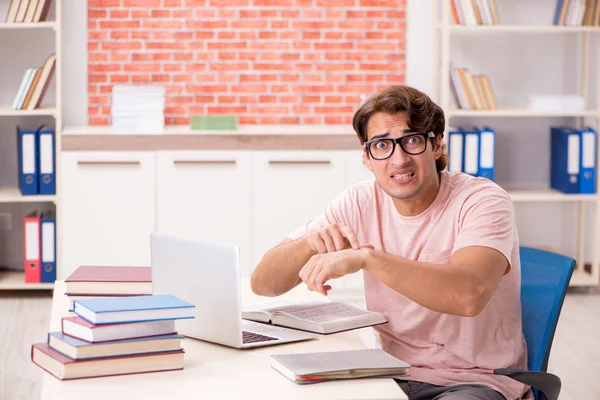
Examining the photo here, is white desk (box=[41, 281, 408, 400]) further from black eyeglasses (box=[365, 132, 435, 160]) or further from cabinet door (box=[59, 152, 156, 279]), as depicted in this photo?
cabinet door (box=[59, 152, 156, 279])

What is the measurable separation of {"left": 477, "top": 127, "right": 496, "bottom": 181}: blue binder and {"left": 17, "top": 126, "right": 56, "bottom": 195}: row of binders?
2.36m

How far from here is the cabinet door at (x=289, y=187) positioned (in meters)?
5.09

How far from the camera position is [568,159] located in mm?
5348

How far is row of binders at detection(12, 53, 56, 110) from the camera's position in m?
5.05

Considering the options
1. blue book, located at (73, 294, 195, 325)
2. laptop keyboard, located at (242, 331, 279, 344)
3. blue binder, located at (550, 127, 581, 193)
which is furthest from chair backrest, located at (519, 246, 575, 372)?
blue binder, located at (550, 127, 581, 193)

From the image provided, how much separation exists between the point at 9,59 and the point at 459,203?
145 inches

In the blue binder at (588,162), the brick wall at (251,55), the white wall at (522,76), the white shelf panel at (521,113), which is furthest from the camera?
Answer: the white wall at (522,76)

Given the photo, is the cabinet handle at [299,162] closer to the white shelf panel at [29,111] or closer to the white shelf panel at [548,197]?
the white shelf panel at [548,197]

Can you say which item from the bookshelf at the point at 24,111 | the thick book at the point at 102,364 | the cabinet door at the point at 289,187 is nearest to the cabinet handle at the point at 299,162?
the cabinet door at the point at 289,187

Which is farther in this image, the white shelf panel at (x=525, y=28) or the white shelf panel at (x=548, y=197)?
the white shelf panel at (x=548, y=197)

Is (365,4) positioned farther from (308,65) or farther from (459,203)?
(459,203)

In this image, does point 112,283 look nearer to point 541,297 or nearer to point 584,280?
point 541,297

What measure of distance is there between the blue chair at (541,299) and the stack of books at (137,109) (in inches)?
119

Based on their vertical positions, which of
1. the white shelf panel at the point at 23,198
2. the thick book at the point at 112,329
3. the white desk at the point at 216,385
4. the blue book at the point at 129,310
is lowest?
the white desk at the point at 216,385
